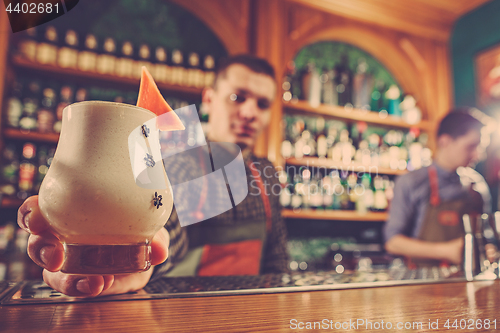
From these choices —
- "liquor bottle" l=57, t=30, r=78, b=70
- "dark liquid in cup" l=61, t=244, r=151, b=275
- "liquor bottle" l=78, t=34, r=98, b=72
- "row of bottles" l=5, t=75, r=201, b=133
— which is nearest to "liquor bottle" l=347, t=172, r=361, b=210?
"row of bottles" l=5, t=75, r=201, b=133

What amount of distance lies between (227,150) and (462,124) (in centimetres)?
165

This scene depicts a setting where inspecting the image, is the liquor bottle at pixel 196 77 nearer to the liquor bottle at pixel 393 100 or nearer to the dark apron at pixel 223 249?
the dark apron at pixel 223 249

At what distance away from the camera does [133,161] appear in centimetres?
39

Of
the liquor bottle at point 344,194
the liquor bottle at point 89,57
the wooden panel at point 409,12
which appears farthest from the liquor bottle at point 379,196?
the liquor bottle at point 89,57

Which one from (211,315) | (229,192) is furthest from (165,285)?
(229,192)

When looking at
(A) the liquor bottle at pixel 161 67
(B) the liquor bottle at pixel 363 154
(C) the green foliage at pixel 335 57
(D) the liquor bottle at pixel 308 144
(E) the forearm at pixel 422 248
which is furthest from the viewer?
(C) the green foliage at pixel 335 57

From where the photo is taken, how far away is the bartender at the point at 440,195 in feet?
6.99

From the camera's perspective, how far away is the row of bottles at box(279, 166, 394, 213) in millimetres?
2830

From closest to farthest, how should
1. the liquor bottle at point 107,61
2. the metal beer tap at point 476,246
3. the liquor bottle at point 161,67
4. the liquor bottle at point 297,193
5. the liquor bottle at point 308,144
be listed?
1. the metal beer tap at point 476,246
2. the liquor bottle at point 107,61
3. the liquor bottle at point 161,67
4. the liquor bottle at point 297,193
5. the liquor bottle at point 308,144

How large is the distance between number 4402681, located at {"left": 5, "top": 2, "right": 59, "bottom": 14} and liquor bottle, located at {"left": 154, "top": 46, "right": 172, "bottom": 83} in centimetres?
70

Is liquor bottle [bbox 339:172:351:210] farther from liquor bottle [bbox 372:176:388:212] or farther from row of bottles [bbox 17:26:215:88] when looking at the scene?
row of bottles [bbox 17:26:215:88]

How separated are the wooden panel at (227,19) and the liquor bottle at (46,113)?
1147 millimetres

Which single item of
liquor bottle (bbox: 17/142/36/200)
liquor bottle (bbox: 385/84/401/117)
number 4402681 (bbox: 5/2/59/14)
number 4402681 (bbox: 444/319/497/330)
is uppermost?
number 4402681 (bbox: 5/2/59/14)

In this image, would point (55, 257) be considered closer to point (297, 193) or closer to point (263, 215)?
point (263, 215)
